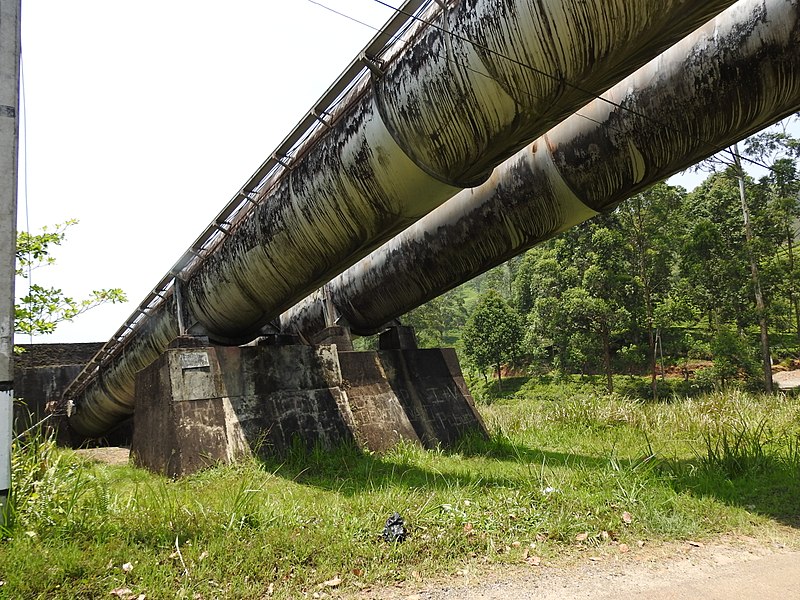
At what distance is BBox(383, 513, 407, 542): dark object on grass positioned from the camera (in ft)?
12.1

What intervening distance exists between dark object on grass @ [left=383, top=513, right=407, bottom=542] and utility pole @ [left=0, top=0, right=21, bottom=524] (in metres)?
2.56

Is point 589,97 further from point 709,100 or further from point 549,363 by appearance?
point 549,363

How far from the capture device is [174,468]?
5758mm

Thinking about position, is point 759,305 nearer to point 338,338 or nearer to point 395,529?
point 338,338

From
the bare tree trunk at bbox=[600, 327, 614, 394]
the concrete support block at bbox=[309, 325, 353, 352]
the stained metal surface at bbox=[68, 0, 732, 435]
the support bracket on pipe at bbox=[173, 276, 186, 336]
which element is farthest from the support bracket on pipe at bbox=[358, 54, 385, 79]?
the bare tree trunk at bbox=[600, 327, 614, 394]

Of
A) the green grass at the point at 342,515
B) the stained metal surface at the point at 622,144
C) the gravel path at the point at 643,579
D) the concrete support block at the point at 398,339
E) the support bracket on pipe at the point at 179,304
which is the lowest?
the gravel path at the point at 643,579

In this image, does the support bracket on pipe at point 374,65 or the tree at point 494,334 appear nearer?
the support bracket on pipe at point 374,65

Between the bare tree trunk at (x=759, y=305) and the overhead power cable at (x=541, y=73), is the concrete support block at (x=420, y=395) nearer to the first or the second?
the overhead power cable at (x=541, y=73)

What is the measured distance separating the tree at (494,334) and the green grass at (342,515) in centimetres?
2704

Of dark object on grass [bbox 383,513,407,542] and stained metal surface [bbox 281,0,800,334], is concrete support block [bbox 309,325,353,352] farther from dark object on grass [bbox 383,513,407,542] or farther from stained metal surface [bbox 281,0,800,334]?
dark object on grass [bbox 383,513,407,542]

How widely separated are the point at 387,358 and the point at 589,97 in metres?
5.32

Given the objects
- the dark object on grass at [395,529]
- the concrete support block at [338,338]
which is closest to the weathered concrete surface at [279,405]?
the concrete support block at [338,338]

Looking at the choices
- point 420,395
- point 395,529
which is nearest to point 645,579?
point 395,529

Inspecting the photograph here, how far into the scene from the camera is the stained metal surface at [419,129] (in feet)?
10.9
